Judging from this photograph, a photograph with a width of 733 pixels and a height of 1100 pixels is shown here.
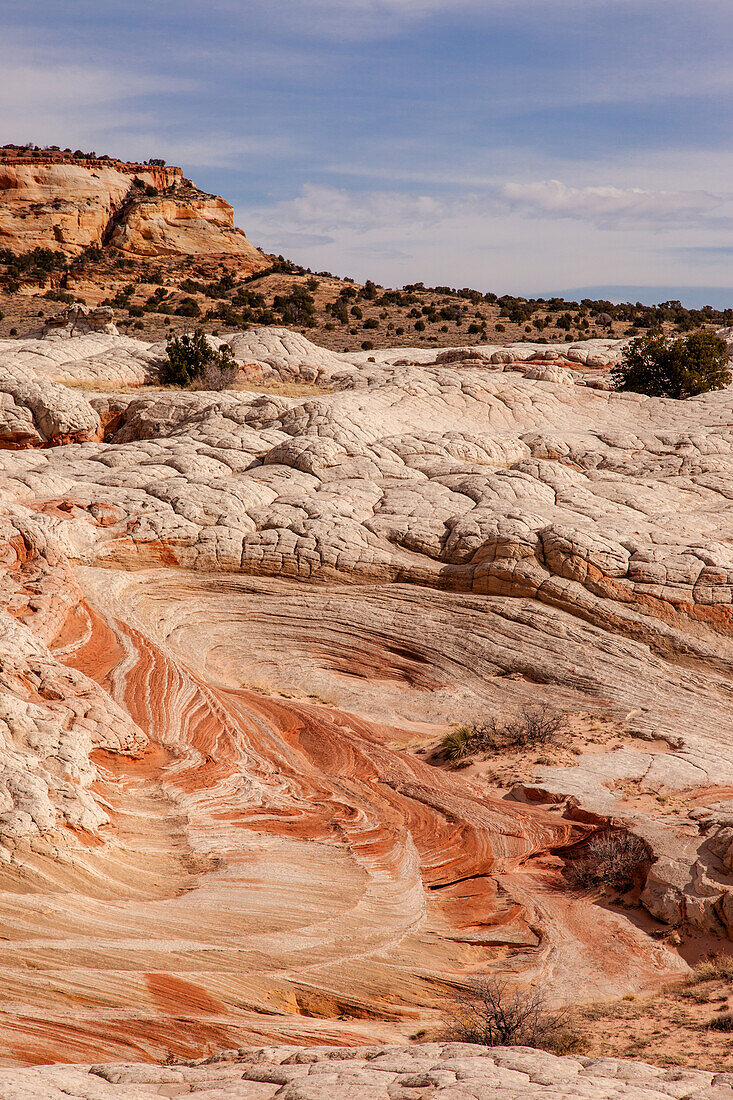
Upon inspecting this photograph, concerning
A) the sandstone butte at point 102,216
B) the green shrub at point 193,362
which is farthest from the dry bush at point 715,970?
the sandstone butte at point 102,216

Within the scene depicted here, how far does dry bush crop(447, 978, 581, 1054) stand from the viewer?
7512 mm

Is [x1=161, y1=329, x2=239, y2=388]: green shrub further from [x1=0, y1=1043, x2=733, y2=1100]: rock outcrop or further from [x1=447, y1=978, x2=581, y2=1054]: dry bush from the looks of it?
[x1=0, y1=1043, x2=733, y2=1100]: rock outcrop

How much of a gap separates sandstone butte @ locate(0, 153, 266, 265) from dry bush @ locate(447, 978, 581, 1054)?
8726cm

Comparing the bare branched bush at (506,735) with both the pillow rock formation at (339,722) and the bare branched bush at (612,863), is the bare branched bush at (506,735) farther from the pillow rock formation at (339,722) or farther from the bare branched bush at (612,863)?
the bare branched bush at (612,863)

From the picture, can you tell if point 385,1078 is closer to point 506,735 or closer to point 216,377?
point 506,735

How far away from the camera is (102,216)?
91125 mm

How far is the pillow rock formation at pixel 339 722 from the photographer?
7742 millimetres

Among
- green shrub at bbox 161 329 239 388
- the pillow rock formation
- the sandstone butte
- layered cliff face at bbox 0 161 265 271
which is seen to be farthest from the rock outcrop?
layered cliff face at bbox 0 161 265 271

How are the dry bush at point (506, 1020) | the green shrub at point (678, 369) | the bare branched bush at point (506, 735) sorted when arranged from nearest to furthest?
the dry bush at point (506, 1020), the bare branched bush at point (506, 735), the green shrub at point (678, 369)

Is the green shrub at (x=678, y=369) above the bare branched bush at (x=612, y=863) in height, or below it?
above

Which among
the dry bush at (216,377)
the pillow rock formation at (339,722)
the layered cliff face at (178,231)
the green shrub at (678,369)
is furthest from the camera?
the layered cliff face at (178,231)

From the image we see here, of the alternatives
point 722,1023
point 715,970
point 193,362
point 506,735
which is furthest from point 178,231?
point 722,1023

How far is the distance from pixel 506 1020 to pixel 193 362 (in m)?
30.0

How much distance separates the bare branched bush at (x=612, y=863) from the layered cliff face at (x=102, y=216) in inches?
3365
